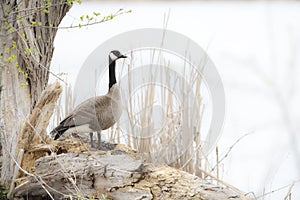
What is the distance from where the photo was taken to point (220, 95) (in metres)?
2.56

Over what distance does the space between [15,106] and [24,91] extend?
3.6 inches

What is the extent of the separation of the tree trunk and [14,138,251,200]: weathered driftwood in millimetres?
303

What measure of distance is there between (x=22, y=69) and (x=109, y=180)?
32.8 inches

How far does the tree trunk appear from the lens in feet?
8.45

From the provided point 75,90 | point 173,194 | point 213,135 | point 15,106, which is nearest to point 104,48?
point 75,90

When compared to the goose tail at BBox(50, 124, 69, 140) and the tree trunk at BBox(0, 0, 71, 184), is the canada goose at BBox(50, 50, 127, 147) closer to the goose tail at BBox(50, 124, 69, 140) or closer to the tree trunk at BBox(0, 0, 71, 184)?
the goose tail at BBox(50, 124, 69, 140)

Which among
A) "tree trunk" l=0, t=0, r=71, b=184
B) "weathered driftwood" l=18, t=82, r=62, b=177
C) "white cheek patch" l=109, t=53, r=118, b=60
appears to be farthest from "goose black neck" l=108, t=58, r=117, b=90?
"tree trunk" l=0, t=0, r=71, b=184

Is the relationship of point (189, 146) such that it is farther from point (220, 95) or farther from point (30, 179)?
point (30, 179)

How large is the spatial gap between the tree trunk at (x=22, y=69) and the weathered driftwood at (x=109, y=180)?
30 centimetres

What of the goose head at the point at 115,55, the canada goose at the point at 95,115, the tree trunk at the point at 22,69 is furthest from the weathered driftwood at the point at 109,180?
the goose head at the point at 115,55

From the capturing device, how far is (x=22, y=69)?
264cm

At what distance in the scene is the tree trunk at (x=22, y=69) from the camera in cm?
257

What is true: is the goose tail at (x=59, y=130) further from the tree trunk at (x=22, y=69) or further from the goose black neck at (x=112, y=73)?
the goose black neck at (x=112, y=73)

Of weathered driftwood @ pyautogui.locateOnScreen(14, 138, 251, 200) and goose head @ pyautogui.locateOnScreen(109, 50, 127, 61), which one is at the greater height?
goose head @ pyautogui.locateOnScreen(109, 50, 127, 61)
